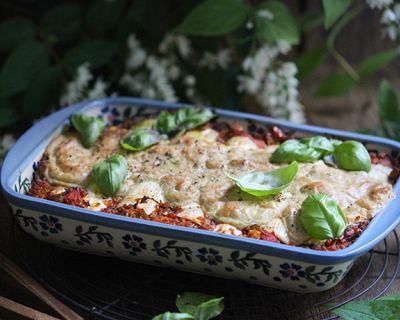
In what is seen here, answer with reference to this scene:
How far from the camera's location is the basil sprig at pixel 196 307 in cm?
153

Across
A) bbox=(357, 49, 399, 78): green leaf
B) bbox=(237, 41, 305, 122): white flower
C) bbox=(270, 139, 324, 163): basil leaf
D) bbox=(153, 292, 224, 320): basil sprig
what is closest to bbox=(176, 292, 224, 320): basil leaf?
bbox=(153, 292, 224, 320): basil sprig

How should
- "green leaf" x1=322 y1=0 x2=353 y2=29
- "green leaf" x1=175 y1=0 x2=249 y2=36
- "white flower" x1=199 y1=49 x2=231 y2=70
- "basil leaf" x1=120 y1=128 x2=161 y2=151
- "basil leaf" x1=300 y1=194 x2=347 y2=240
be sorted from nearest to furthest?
"basil leaf" x1=300 y1=194 x2=347 y2=240 < "basil leaf" x1=120 y1=128 x2=161 y2=151 < "green leaf" x1=322 y1=0 x2=353 y2=29 < "green leaf" x1=175 y1=0 x2=249 y2=36 < "white flower" x1=199 y1=49 x2=231 y2=70

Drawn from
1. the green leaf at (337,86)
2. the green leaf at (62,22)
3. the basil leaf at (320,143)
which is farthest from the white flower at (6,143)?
the green leaf at (337,86)

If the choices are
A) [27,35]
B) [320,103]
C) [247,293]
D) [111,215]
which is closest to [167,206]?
[111,215]

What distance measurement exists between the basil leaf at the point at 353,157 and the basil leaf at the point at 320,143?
0.04 m

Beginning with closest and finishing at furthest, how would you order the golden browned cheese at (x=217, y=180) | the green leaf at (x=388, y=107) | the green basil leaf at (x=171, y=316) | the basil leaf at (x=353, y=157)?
the green basil leaf at (x=171, y=316), the golden browned cheese at (x=217, y=180), the basil leaf at (x=353, y=157), the green leaf at (x=388, y=107)

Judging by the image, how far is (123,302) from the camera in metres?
1.76

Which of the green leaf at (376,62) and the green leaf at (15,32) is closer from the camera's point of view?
the green leaf at (15,32)

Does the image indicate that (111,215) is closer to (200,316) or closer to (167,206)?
(167,206)

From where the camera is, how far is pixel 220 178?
1855 mm

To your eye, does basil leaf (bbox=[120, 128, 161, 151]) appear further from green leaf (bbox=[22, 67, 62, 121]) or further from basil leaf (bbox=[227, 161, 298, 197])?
green leaf (bbox=[22, 67, 62, 121])

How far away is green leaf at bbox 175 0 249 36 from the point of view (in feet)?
7.75

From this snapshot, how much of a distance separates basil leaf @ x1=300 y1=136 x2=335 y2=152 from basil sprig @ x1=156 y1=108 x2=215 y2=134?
12.9 inches

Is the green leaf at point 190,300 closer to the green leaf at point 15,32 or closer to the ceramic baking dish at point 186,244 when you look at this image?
the ceramic baking dish at point 186,244
